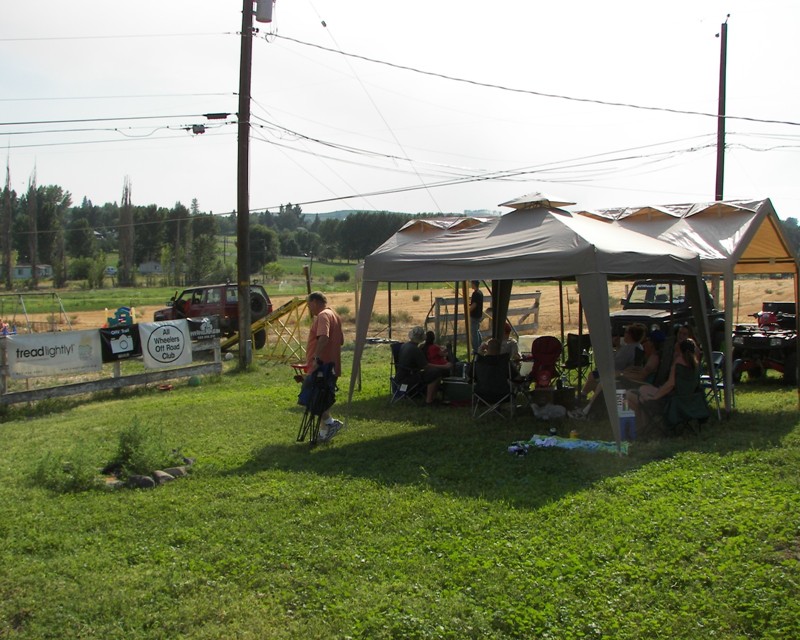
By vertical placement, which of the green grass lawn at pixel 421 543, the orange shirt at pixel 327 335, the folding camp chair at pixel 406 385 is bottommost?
the green grass lawn at pixel 421 543

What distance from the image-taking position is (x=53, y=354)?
12.8 meters

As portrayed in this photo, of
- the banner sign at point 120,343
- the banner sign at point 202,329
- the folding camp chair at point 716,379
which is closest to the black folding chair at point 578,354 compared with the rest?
the folding camp chair at point 716,379

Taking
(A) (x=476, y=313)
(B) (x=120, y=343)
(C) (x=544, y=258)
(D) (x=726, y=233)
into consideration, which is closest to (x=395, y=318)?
(A) (x=476, y=313)

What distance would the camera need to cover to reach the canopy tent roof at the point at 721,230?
31.7ft

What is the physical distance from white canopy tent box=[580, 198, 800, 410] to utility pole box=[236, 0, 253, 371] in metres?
7.58

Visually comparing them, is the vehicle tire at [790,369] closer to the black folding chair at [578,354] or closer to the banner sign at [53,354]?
the black folding chair at [578,354]

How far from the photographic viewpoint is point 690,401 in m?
8.48

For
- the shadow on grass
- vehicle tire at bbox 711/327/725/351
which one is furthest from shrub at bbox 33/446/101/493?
vehicle tire at bbox 711/327/725/351

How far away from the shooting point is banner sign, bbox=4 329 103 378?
12250 millimetres

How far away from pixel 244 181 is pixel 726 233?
9912 mm

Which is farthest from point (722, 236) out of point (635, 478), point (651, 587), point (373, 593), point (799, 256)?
point (373, 593)

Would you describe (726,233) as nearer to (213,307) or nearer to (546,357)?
(546,357)

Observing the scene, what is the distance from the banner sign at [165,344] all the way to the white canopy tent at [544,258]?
608cm

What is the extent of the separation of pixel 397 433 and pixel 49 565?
462cm
